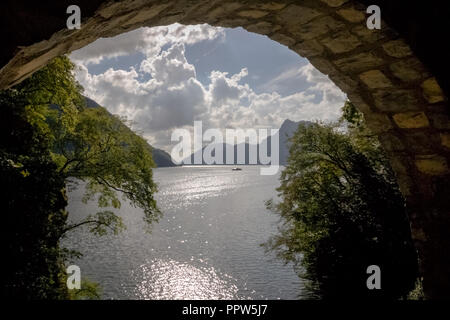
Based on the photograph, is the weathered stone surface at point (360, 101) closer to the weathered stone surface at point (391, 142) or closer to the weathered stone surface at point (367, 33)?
the weathered stone surface at point (391, 142)

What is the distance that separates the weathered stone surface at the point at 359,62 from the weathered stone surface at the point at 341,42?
0.30ft

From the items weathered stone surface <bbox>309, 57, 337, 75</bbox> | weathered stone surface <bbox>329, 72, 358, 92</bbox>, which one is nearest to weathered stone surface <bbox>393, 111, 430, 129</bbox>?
weathered stone surface <bbox>329, 72, 358, 92</bbox>

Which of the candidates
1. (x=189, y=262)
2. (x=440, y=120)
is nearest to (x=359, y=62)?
(x=440, y=120)

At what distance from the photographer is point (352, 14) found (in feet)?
6.94

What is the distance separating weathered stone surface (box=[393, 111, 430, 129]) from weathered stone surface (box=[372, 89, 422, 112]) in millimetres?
48

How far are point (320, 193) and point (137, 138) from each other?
938 centimetres

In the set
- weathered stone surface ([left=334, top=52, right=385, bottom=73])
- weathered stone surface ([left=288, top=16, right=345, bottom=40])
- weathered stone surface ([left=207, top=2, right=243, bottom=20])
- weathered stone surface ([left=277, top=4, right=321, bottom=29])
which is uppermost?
weathered stone surface ([left=207, top=2, right=243, bottom=20])

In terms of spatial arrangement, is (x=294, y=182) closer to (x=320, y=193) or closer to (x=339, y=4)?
(x=320, y=193)

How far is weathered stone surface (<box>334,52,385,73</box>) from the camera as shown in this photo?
235 cm

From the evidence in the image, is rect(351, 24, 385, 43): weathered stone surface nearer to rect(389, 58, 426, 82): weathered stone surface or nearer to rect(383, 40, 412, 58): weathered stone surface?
rect(383, 40, 412, 58): weathered stone surface

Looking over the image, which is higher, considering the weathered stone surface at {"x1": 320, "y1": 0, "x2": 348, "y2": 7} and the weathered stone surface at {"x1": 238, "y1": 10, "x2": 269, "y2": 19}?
the weathered stone surface at {"x1": 238, "y1": 10, "x2": 269, "y2": 19}

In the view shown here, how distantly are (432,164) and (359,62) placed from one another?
3.41 ft
